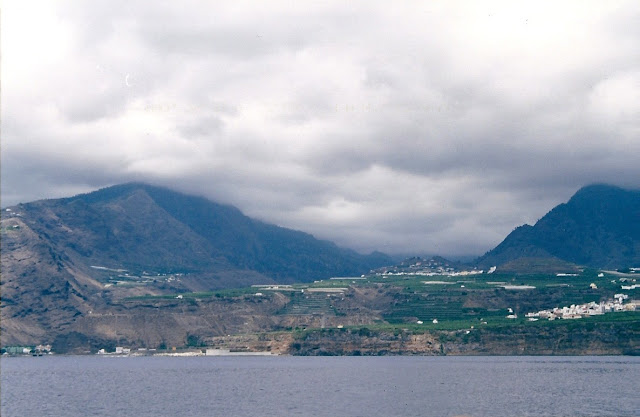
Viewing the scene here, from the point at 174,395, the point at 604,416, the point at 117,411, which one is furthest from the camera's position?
the point at 174,395

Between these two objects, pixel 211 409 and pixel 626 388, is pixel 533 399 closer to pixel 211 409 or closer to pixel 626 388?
pixel 626 388

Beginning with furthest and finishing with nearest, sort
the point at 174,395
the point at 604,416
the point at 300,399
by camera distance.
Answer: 1. the point at 174,395
2. the point at 300,399
3. the point at 604,416

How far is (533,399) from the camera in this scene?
16312cm

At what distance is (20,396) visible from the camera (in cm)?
18912

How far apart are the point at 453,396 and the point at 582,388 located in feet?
99.5

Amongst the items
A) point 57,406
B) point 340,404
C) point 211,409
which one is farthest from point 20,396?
point 340,404

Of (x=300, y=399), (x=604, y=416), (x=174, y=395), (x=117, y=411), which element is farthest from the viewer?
(x=174, y=395)

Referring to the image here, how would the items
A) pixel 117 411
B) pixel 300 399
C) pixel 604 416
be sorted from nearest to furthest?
pixel 604 416
pixel 117 411
pixel 300 399

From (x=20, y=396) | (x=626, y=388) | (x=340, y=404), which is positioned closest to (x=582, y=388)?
(x=626, y=388)

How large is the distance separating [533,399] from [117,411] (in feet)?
262

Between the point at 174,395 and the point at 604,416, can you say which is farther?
the point at 174,395

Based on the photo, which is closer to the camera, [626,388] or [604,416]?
[604,416]

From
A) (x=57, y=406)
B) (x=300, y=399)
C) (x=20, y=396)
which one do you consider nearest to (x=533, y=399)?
(x=300, y=399)

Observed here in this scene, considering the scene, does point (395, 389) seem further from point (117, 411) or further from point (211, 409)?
point (117, 411)
